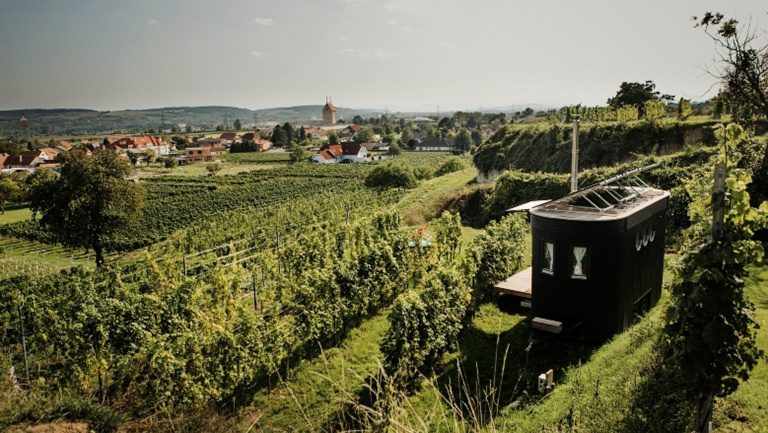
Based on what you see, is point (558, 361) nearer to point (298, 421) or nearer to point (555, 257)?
point (555, 257)

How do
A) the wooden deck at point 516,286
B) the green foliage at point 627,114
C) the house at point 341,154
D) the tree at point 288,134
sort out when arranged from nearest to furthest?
the wooden deck at point 516,286, the green foliage at point 627,114, the house at point 341,154, the tree at point 288,134

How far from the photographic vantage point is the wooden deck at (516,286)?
11.8 metres

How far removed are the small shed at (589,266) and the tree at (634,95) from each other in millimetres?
31344

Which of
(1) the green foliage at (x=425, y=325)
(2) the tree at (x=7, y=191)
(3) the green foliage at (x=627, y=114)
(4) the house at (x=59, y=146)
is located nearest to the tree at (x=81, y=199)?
(1) the green foliage at (x=425, y=325)

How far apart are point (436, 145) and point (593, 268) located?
338 ft

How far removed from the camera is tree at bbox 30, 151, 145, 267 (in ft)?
74.1

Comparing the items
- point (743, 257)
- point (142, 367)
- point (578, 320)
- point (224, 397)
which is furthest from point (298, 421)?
point (743, 257)

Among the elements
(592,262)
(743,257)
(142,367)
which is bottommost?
(142,367)

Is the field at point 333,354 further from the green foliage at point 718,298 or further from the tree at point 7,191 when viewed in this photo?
the tree at point 7,191

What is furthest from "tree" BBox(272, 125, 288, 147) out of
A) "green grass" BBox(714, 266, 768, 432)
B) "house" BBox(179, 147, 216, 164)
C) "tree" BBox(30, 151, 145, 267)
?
"green grass" BBox(714, 266, 768, 432)

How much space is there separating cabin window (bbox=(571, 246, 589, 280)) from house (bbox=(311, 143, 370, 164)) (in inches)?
3198

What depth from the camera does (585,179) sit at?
867 inches

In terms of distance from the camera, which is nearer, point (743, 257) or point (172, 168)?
point (743, 257)

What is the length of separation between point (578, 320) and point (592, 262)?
1203mm
